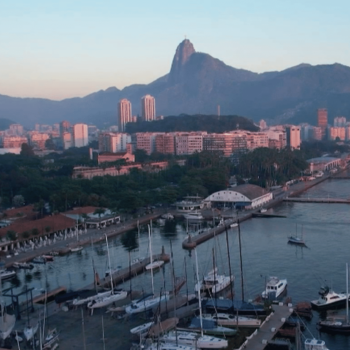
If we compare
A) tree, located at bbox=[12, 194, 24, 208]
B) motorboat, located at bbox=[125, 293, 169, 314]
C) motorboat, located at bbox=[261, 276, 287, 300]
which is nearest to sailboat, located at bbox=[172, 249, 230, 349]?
motorboat, located at bbox=[125, 293, 169, 314]

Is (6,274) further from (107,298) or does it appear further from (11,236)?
(107,298)

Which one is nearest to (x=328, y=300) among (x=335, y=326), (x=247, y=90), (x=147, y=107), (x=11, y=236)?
(x=335, y=326)

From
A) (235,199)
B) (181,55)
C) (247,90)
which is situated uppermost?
(181,55)

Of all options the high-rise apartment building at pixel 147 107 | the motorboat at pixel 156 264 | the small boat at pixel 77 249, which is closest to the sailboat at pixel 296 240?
the motorboat at pixel 156 264

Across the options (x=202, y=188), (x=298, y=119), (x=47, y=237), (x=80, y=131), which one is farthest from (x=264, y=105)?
(x=47, y=237)

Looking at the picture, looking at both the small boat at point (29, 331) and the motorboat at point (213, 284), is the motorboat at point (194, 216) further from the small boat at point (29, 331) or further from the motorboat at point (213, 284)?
the small boat at point (29, 331)

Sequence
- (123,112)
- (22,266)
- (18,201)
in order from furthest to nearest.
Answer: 1. (123,112)
2. (18,201)
3. (22,266)

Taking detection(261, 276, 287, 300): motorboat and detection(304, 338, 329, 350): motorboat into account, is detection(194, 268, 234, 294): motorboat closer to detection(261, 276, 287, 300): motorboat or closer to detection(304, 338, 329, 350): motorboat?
detection(261, 276, 287, 300): motorboat
